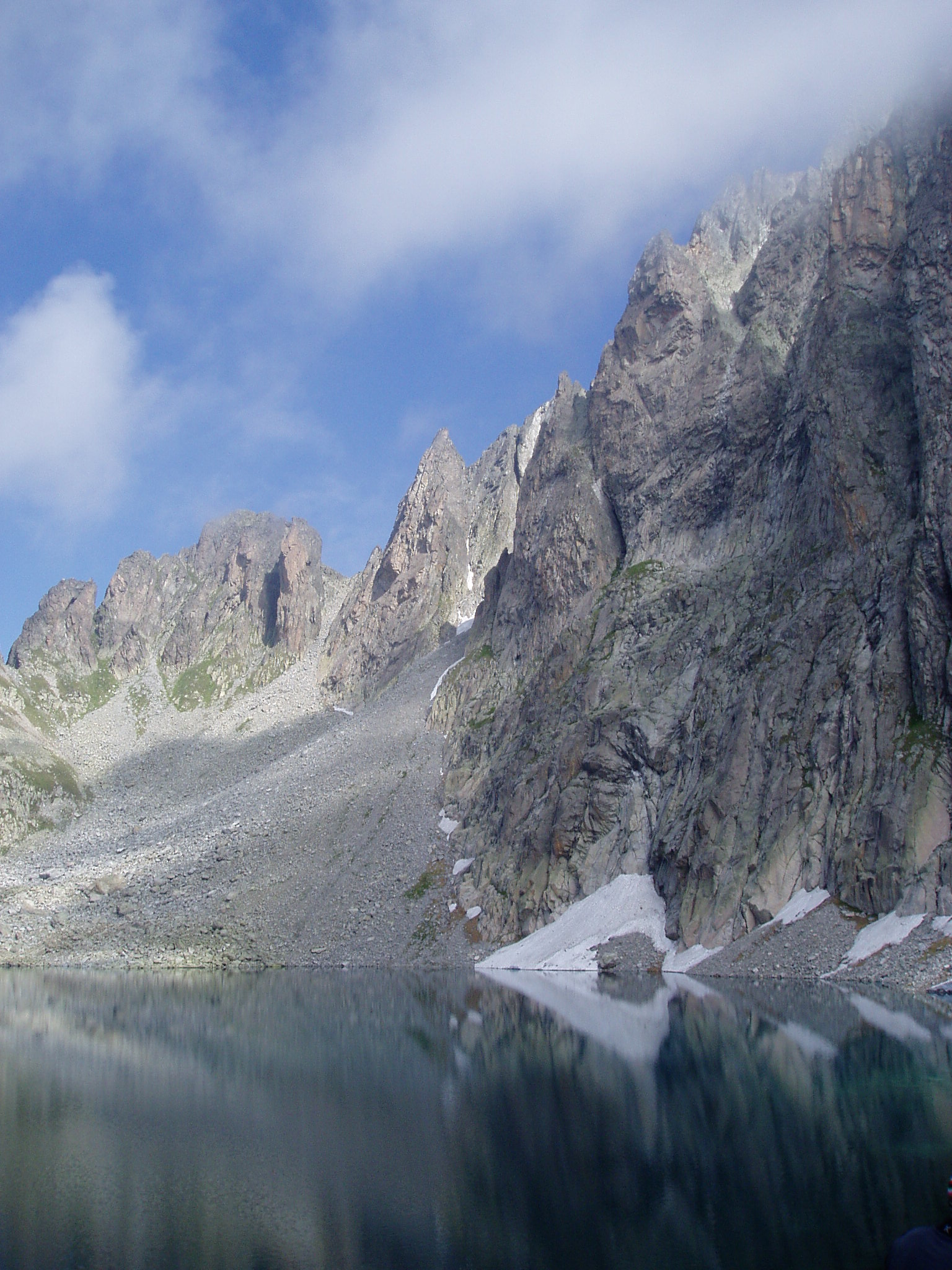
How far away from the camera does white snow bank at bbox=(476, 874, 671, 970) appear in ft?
196

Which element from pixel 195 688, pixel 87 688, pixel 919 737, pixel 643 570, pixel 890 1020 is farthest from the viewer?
pixel 87 688

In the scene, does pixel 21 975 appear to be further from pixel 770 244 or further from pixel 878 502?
pixel 770 244

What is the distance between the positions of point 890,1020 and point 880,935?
49.2 ft

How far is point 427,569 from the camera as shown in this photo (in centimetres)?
16112

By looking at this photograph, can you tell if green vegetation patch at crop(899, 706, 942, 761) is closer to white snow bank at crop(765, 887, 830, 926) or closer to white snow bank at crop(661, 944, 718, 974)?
white snow bank at crop(765, 887, 830, 926)

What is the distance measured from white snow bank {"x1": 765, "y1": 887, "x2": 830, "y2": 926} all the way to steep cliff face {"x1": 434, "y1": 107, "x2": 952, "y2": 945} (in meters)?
0.70

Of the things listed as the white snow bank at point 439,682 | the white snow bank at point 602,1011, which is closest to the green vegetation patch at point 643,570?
the white snow bank at point 439,682

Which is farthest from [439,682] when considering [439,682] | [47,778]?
[47,778]

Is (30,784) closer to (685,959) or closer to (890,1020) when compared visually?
(685,959)

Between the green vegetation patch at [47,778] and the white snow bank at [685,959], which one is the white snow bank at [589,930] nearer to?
the white snow bank at [685,959]

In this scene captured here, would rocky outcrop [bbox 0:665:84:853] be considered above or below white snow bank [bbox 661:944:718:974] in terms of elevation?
above

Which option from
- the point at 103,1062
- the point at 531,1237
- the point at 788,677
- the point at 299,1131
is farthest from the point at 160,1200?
the point at 788,677

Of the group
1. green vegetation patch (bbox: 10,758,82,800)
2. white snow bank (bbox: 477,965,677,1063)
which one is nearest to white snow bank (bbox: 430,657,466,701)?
white snow bank (bbox: 477,965,677,1063)

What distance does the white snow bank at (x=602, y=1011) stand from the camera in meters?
30.0
